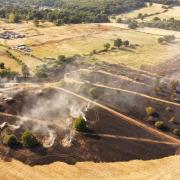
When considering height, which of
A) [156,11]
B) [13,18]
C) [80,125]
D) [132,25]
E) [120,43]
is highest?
[156,11]

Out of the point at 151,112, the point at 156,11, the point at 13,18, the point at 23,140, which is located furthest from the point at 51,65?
the point at 156,11

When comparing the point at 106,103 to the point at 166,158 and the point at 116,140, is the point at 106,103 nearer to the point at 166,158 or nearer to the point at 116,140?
the point at 116,140

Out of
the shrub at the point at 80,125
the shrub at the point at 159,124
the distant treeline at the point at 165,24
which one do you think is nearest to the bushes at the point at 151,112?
the shrub at the point at 159,124

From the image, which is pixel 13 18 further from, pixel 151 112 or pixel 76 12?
pixel 151 112

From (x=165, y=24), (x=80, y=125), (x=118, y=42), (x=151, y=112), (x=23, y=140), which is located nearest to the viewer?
(x=23, y=140)

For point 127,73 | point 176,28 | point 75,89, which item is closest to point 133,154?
point 75,89

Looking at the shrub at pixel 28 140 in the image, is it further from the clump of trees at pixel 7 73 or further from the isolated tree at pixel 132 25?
the isolated tree at pixel 132 25

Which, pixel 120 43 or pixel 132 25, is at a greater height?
pixel 132 25
